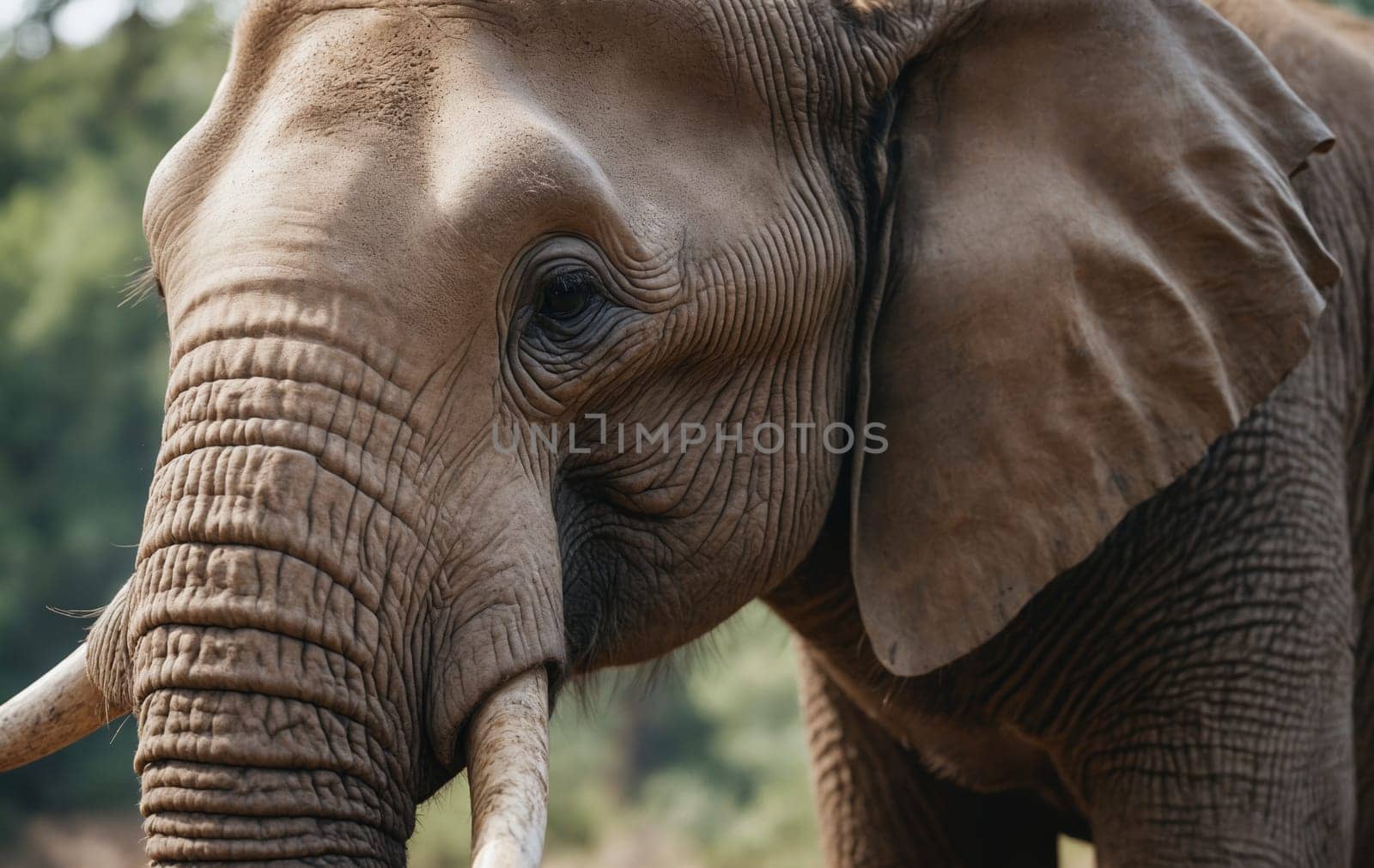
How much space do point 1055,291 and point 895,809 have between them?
6.12 feet

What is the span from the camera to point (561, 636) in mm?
2420

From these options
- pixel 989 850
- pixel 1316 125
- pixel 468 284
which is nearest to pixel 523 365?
pixel 468 284

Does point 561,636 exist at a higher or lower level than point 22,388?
higher

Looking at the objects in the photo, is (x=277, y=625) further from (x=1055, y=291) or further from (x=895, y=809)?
(x=895, y=809)

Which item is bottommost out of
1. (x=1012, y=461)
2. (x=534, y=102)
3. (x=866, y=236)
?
(x=1012, y=461)

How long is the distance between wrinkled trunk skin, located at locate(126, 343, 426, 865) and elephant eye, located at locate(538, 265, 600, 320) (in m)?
0.33

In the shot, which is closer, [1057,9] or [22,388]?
[1057,9]

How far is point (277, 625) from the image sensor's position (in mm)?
2139

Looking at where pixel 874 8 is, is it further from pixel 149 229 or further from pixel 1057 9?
pixel 149 229

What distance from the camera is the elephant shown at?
2.21 meters

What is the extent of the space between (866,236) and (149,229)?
4.35 ft

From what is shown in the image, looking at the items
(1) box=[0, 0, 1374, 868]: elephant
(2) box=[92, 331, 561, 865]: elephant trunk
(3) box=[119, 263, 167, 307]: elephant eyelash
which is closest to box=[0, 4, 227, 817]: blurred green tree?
(3) box=[119, 263, 167, 307]: elephant eyelash

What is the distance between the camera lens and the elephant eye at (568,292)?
247cm

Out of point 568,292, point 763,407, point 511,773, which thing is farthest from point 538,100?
point 511,773
